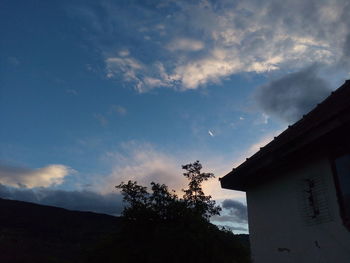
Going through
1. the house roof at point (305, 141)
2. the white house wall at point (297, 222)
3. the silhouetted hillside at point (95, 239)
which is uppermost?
the silhouetted hillside at point (95, 239)

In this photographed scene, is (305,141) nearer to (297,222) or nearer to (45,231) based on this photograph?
(297,222)

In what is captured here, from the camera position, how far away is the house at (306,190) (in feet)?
20.1

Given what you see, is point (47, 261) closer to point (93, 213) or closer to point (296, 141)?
point (93, 213)

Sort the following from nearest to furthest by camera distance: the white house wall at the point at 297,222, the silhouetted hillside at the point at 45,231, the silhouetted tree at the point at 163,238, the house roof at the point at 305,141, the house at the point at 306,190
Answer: the house roof at the point at 305,141 → the house at the point at 306,190 → the white house wall at the point at 297,222 → the silhouetted tree at the point at 163,238 → the silhouetted hillside at the point at 45,231

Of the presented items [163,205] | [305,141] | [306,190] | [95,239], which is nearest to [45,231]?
[95,239]

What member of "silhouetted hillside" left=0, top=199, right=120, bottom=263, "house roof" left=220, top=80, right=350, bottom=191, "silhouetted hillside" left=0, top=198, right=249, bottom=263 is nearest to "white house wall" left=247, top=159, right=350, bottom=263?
"house roof" left=220, top=80, right=350, bottom=191

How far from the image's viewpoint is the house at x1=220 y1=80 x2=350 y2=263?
611 centimetres

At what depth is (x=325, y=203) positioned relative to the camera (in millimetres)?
6520

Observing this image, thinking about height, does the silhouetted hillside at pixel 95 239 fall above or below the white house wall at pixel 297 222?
above

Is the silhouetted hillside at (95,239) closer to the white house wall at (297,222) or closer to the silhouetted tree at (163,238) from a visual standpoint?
the silhouetted tree at (163,238)

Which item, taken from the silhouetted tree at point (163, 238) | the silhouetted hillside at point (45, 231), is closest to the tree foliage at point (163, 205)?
the silhouetted tree at point (163, 238)

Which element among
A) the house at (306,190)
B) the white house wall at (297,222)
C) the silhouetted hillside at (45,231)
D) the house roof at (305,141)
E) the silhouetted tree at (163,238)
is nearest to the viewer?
the house roof at (305,141)

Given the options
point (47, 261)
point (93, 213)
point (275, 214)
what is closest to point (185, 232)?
point (275, 214)

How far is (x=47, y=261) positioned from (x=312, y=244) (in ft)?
165
